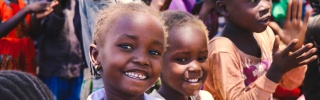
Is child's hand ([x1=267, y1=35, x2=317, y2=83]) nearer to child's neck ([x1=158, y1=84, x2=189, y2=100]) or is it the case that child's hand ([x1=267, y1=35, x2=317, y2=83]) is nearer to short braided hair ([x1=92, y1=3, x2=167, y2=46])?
child's neck ([x1=158, y1=84, x2=189, y2=100])

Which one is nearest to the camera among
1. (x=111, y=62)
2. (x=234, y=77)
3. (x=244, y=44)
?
(x=111, y=62)

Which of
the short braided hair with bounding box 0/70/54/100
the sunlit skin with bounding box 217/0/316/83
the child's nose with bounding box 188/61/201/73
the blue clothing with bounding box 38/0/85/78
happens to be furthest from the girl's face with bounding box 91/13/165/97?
the blue clothing with bounding box 38/0/85/78

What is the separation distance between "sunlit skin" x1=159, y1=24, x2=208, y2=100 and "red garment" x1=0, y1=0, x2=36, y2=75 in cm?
215

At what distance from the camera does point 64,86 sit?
5.39 metres

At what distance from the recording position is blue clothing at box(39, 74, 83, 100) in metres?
5.29

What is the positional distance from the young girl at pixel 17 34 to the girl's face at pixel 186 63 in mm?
2123

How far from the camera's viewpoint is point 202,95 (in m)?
2.97

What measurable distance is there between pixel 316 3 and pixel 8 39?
2.30 m

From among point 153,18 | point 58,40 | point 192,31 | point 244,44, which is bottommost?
point 58,40

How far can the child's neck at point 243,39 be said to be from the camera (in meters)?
3.28

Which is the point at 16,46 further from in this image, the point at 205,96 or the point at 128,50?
the point at 128,50

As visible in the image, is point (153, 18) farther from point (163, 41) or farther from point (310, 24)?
point (310, 24)

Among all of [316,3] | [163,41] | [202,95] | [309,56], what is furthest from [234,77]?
[316,3]

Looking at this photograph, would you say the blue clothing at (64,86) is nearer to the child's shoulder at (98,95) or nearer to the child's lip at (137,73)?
the child's shoulder at (98,95)
